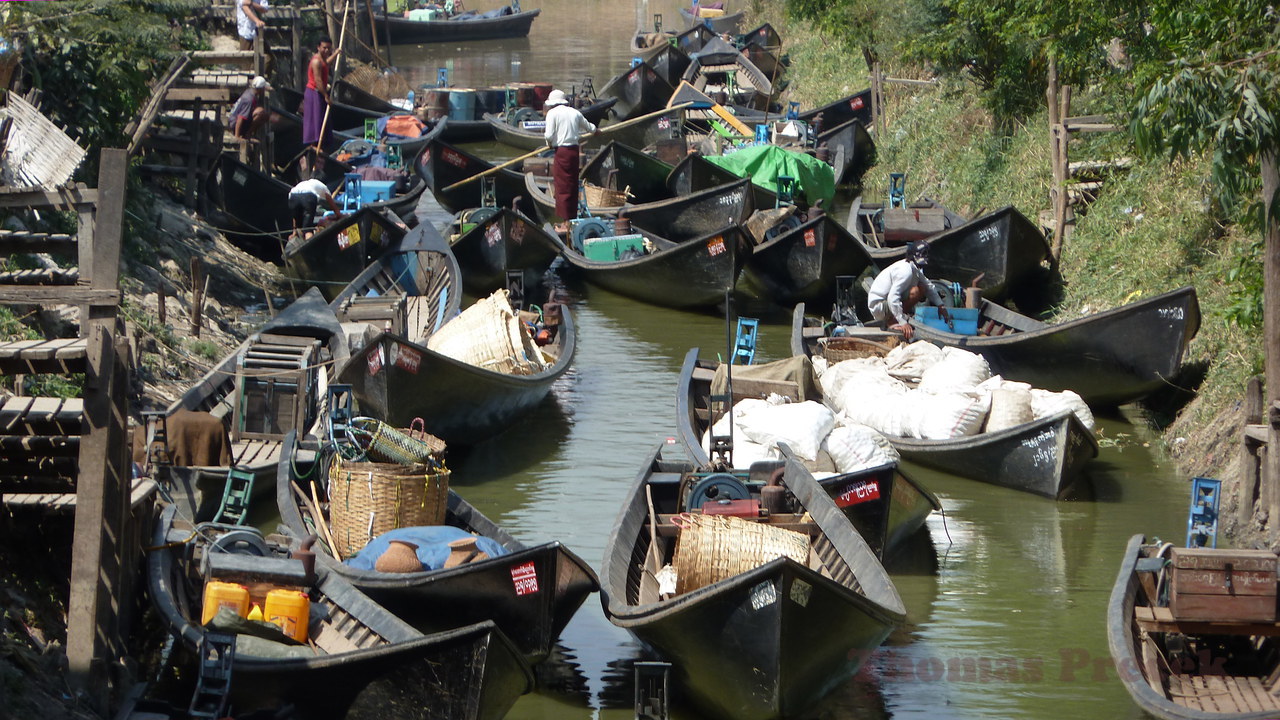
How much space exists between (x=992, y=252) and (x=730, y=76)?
568 inches

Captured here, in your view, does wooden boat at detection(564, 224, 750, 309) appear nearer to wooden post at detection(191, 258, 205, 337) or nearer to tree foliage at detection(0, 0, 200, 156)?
wooden post at detection(191, 258, 205, 337)

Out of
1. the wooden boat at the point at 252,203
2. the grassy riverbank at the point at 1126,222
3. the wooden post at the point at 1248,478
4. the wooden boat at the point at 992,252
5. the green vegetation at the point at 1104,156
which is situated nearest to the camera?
the wooden post at the point at 1248,478

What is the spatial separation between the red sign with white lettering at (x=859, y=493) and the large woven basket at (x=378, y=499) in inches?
106

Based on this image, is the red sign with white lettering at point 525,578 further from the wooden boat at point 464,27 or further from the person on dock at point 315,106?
the wooden boat at point 464,27

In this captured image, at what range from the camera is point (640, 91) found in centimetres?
3016

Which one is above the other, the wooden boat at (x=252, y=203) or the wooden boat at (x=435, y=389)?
the wooden boat at (x=252, y=203)

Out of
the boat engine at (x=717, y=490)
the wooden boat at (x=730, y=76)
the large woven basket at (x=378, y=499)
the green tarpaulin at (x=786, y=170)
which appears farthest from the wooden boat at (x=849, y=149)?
the large woven basket at (x=378, y=499)

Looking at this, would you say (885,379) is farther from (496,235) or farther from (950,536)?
(496,235)

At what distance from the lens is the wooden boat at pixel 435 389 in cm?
1184

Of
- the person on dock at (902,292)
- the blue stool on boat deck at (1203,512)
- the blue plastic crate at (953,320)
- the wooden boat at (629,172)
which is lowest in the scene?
the blue stool on boat deck at (1203,512)

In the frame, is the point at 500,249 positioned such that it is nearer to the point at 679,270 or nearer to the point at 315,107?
the point at 679,270

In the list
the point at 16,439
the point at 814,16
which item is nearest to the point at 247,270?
the point at 16,439

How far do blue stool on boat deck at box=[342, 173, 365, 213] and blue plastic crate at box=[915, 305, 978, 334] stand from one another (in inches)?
340

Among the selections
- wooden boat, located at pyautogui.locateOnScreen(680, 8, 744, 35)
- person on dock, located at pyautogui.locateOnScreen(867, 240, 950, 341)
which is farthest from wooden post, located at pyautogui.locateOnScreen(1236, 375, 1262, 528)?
wooden boat, located at pyautogui.locateOnScreen(680, 8, 744, 35)
